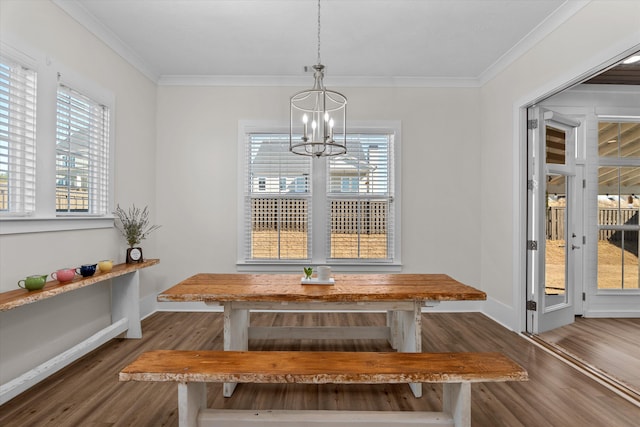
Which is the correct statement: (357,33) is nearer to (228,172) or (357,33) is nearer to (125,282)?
(228,172)

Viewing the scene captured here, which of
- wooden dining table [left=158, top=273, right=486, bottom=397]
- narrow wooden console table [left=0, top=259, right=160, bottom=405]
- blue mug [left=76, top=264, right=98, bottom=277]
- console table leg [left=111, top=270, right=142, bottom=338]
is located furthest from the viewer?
console table leg [left=111, top=270, right=142, bottom=338]

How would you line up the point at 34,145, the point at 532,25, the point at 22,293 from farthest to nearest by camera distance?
the point at 532,25, the point at 34,145, the point at 22,293

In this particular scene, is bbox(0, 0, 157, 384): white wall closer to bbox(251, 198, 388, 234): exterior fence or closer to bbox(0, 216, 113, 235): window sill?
bbox(0, 216, 113, 235): window sill

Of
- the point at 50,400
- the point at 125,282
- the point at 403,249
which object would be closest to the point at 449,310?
the point at 403,249

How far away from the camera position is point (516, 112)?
144 inches

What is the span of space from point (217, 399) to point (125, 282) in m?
1.74

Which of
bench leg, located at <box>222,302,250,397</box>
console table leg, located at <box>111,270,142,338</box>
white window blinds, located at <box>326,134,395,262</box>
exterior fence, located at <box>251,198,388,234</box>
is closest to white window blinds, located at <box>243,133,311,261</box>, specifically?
exterior fence, located at <box>251,198,388,234</box>

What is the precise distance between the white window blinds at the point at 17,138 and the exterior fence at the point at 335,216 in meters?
2.30

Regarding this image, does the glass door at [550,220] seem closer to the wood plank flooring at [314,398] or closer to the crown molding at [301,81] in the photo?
the wood plank flooring at [314,398]

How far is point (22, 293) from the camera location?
2.25 m

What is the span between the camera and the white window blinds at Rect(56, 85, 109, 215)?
286cm

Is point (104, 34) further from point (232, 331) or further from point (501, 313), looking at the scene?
point (501, 313)

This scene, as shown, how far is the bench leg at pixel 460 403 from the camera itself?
172cm

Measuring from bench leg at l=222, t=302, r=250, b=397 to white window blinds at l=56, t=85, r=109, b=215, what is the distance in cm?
171
